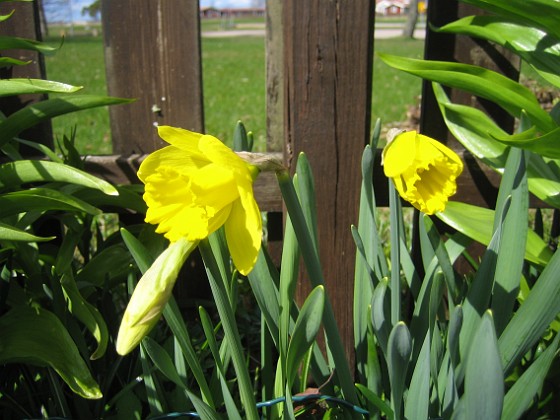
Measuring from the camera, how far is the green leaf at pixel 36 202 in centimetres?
123

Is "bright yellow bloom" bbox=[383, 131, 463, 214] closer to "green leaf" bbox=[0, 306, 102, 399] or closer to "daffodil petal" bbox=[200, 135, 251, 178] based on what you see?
"daffodil petal" bbox=[200, 135, 251, 178]

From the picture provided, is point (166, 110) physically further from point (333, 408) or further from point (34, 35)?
point (333, 408)

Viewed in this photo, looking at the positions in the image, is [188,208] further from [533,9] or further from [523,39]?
[523,39]

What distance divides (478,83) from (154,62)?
3.04 ft

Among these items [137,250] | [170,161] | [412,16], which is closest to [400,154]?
[170,161]

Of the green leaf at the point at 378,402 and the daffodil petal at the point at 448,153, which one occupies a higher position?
the daffodil petal at the point at 448,153

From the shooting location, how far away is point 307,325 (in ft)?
2.99

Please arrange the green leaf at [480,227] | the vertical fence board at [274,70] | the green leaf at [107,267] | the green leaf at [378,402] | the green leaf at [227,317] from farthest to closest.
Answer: the vertical fence board at [274,70]
the green leaf at [107,267]
the green leaf at [480,227]
the green leaf at [378,402]
the green leaf at [227,317]

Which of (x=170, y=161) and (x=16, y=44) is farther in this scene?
(x=16, y=44)

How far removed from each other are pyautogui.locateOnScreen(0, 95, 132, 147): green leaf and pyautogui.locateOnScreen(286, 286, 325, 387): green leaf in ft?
2.40

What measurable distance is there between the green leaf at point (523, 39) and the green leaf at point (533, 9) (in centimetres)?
15

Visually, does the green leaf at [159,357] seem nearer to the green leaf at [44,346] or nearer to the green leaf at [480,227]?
the green leaf at [44,346]

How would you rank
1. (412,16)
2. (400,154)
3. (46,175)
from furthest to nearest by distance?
(412,16) → (46,175) → (400,154)

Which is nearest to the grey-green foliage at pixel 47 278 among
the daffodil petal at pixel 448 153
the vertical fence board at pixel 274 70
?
the daffodil petal at pixel 448 153
